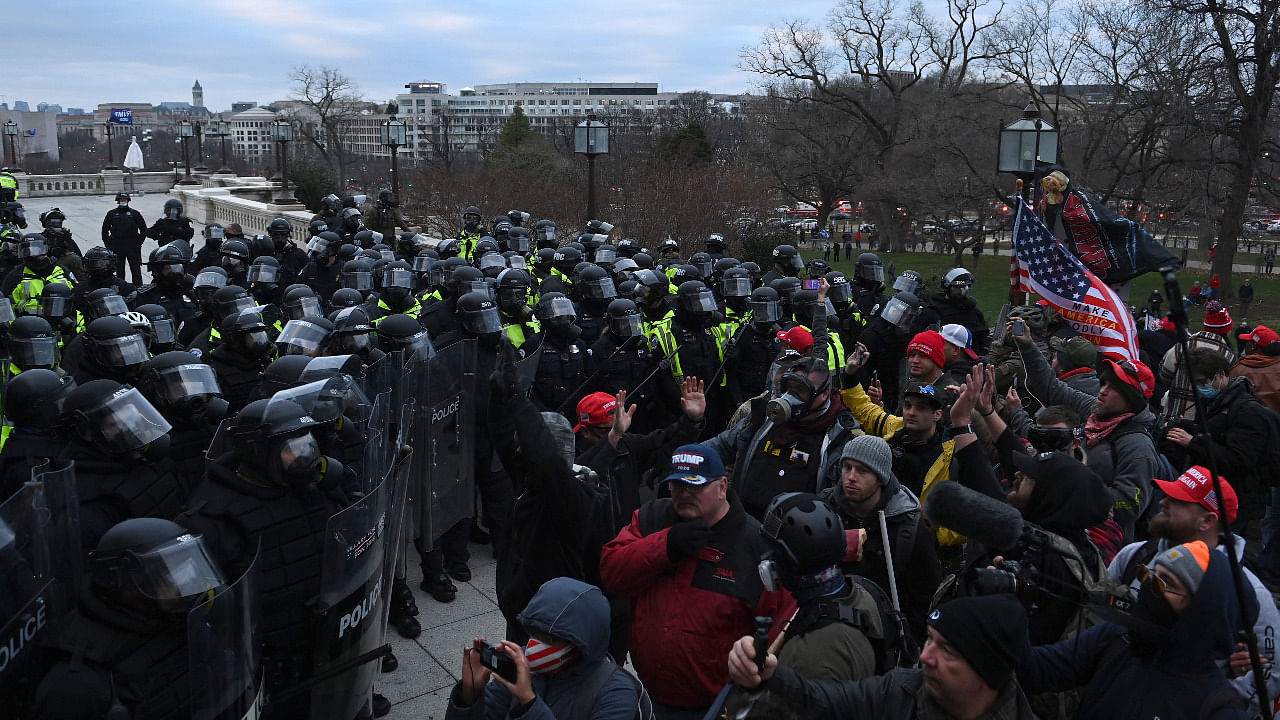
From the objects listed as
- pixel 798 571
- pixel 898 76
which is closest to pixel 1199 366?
pixel 798 571

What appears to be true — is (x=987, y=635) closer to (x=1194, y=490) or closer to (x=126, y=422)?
(x=1194, y=490)

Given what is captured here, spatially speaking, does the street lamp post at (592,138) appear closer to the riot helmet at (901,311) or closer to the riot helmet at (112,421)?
the riot helmet at (901,311)

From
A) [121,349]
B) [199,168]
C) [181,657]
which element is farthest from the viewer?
[199,168]

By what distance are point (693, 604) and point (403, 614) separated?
127 inches

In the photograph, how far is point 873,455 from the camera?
13.7 ft

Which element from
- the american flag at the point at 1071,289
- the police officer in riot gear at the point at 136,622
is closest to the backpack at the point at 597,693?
the police officer in riot gear at the point at 136,622

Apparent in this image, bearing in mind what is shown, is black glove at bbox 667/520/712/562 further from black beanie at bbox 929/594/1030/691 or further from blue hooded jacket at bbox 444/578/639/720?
black beanie at bbox 929/594/1030/691

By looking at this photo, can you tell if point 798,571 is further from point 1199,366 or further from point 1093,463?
point 1199,366

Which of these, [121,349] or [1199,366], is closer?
[121,349]

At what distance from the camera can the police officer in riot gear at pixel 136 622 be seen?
3109 millimetres

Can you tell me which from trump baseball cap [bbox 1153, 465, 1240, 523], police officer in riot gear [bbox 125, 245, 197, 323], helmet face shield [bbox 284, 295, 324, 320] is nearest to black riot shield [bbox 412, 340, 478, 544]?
helmet face shield [bbox 284, 295, 324, 320]

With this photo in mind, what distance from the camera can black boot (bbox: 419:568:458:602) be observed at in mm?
6797

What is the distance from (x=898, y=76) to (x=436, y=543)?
4887 cm

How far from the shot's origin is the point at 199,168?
4238 centimetres
